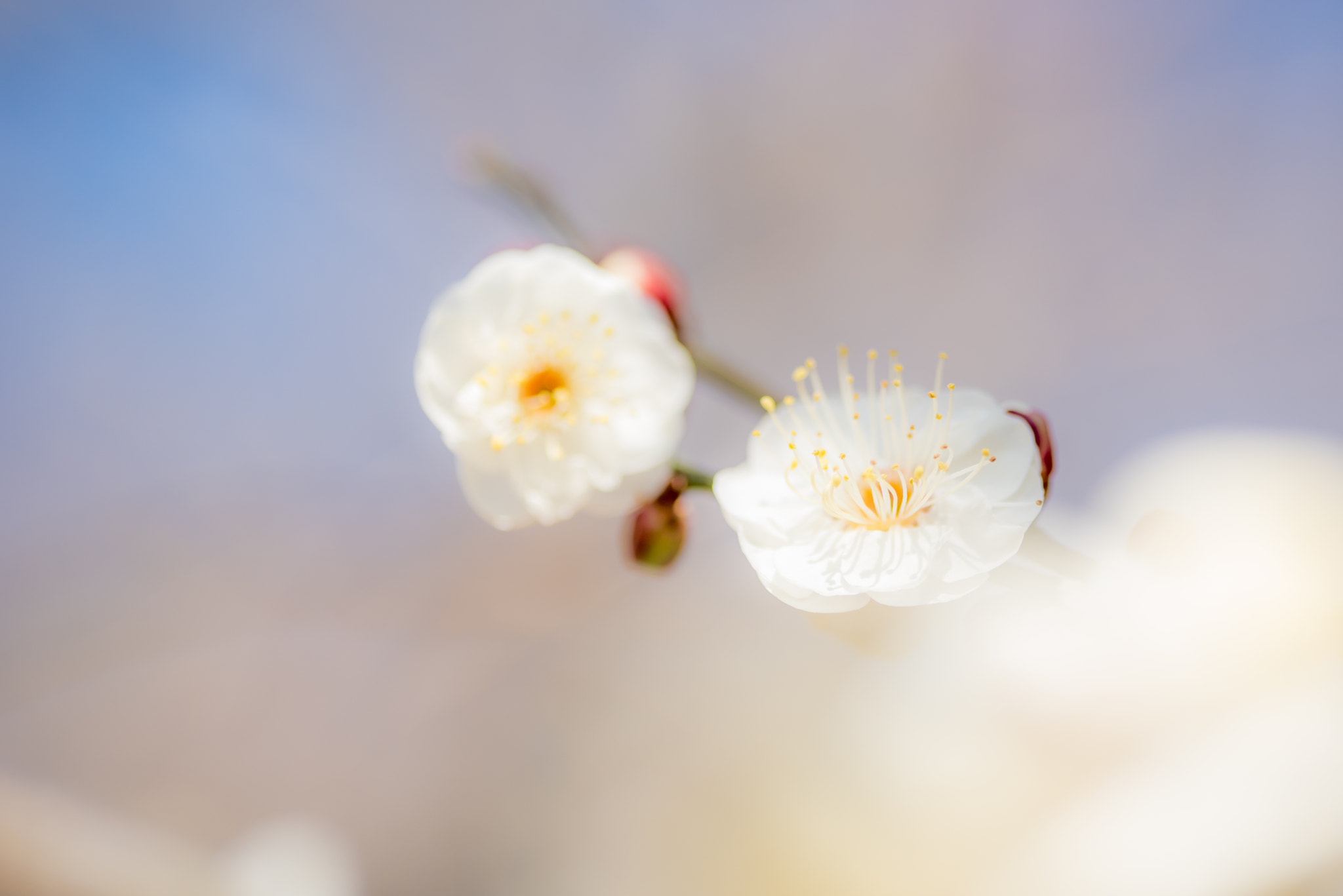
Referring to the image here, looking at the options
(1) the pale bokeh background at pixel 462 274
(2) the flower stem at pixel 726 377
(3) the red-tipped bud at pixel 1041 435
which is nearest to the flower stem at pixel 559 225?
(2) the flower stem at pixel 726 377

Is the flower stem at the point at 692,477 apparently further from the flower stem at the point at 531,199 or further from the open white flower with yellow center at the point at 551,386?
the flower stem at the point at 531,199

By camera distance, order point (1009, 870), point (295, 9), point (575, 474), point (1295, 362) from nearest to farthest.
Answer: point (575, 474) → point (1009, 870) → point (1295, 362) → point (295, 9)

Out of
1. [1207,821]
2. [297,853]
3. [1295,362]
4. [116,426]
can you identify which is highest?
[1295,362]

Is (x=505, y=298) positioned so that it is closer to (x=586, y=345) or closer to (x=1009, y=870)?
(x=586, y=345)

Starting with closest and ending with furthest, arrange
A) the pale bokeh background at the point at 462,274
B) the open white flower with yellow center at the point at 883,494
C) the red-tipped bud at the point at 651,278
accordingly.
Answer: the open white flower with yellow center at the point at 883,494 < the red-tipped bud at the point at 651,278 < the pale bokeh background at the point at 462,274

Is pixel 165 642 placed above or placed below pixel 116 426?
below

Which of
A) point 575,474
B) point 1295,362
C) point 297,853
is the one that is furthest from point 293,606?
point 1295,362
